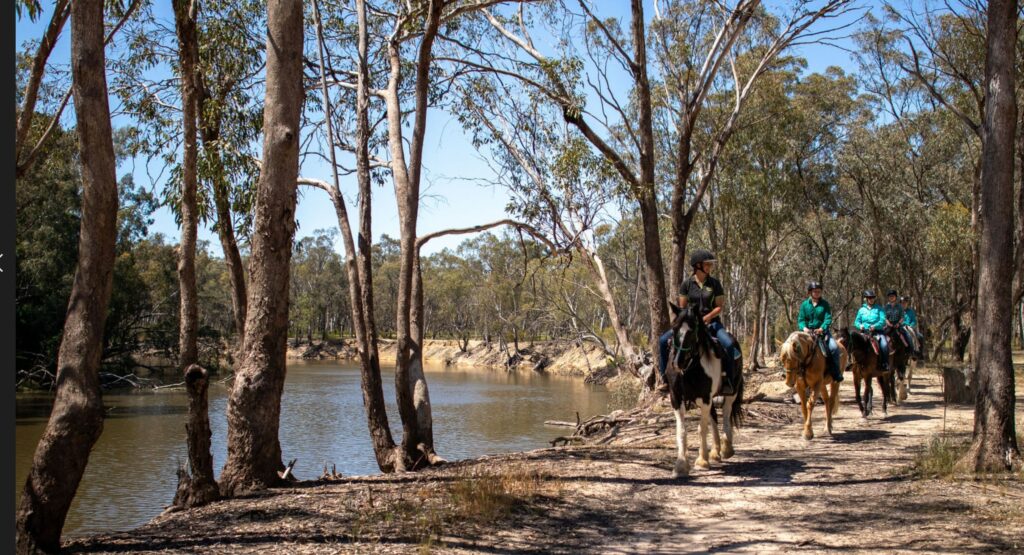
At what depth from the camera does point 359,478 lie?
822cm

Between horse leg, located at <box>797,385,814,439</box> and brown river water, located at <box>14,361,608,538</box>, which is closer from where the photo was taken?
horse leg, located at <box>797,385,814,439</box>

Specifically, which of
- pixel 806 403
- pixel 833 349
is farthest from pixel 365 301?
pixel 833 349

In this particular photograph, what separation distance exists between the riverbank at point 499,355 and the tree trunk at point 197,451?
115 feet

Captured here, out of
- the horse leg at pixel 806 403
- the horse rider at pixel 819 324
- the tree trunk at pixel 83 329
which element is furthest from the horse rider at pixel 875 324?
the tree trunk at pixel 83 329

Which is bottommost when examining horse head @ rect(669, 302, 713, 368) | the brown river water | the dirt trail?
the brown river water

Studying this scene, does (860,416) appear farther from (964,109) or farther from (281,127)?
(964,109)

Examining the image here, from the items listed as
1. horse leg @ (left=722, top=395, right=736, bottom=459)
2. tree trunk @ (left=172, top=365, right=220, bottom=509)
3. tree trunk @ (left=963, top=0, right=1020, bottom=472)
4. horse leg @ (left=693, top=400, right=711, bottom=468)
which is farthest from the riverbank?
tree trunk @ (left=172, top=365, right=220, bottom=509)

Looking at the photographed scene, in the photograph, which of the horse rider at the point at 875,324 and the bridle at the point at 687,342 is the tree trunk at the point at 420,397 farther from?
the horse rider at the point at 875,324

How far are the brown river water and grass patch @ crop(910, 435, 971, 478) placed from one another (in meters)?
7.59

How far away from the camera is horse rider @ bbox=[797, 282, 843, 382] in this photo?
10023 mm

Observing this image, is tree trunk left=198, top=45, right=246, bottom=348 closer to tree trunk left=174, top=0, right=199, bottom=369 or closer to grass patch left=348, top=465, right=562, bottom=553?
tree trunk left=174, top=0, right=199, bottom=369

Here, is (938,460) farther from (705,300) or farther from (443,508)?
(443,508)

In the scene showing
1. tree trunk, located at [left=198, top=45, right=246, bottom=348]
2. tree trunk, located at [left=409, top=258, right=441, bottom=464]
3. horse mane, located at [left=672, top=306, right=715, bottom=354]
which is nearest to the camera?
horse mane, located at [left=672, top=306, right=715, bottom=354]

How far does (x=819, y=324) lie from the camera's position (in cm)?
1023
